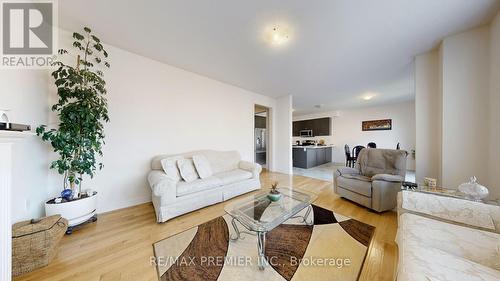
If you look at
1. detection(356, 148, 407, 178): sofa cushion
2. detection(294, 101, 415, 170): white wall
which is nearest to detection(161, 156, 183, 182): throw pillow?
detection(356, 148, 407, 178): sofa cushion

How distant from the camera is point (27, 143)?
1756 millimetres

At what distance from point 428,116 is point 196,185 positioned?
12.7ft

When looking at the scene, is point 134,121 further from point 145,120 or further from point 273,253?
point 273,253

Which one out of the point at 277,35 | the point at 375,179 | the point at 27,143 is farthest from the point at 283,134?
the point at 27,143

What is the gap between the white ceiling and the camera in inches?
67.9

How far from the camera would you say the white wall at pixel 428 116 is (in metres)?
2.56

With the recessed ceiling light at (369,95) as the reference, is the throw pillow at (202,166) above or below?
below

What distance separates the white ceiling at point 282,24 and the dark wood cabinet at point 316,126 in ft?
14.8

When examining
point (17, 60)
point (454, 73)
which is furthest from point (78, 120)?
point (454, 73)

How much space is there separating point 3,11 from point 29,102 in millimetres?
837

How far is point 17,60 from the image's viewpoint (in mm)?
1650

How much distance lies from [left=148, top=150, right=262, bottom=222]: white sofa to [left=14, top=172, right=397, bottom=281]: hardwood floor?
150 mm

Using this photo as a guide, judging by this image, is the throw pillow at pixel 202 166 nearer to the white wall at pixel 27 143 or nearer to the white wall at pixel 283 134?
the white wall at pixel 27 143

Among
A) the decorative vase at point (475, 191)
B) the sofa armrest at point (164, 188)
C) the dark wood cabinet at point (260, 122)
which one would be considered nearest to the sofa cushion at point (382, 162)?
the decorative vase at point (475, 191)
